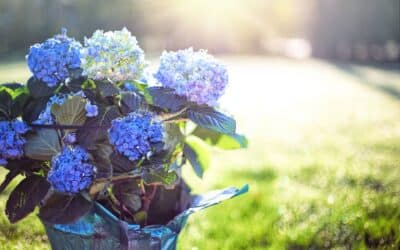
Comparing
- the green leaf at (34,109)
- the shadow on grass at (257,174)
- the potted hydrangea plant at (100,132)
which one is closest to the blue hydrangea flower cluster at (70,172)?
the potted hydrangea plant at (100,132)

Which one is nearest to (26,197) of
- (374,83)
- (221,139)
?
(221,139)

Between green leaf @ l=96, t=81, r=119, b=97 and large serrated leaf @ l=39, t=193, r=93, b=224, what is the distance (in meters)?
0.30

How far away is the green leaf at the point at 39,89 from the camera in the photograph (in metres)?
1.63

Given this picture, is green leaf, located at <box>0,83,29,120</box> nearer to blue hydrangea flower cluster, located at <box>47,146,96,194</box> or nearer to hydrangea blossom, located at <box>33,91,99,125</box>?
hydrangea blossom, located at <box>33,91,99,125</box>

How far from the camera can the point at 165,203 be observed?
181 centimetres

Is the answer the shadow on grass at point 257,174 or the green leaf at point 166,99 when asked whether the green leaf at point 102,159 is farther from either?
the shadow on grass at point 257,174

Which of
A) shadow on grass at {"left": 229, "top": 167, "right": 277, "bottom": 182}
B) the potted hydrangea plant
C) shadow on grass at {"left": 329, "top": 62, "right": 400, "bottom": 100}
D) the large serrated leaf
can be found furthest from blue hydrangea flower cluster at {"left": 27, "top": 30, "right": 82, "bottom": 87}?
shadow on grass at {"left": 329, "top": 62, "right": 400, "bottom": 100}

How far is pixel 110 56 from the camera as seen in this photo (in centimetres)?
157

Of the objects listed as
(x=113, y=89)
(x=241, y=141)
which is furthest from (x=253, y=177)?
(x=113, y=89)

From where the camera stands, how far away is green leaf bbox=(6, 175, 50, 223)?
1479 millimetres

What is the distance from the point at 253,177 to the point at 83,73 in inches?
84.7

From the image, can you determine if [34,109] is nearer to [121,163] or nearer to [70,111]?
[70,111]

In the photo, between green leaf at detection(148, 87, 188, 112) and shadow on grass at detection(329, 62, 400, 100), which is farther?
shadow on grass at detection(329, 62, 400, 100)

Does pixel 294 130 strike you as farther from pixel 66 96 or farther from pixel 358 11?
pixel 358 11
